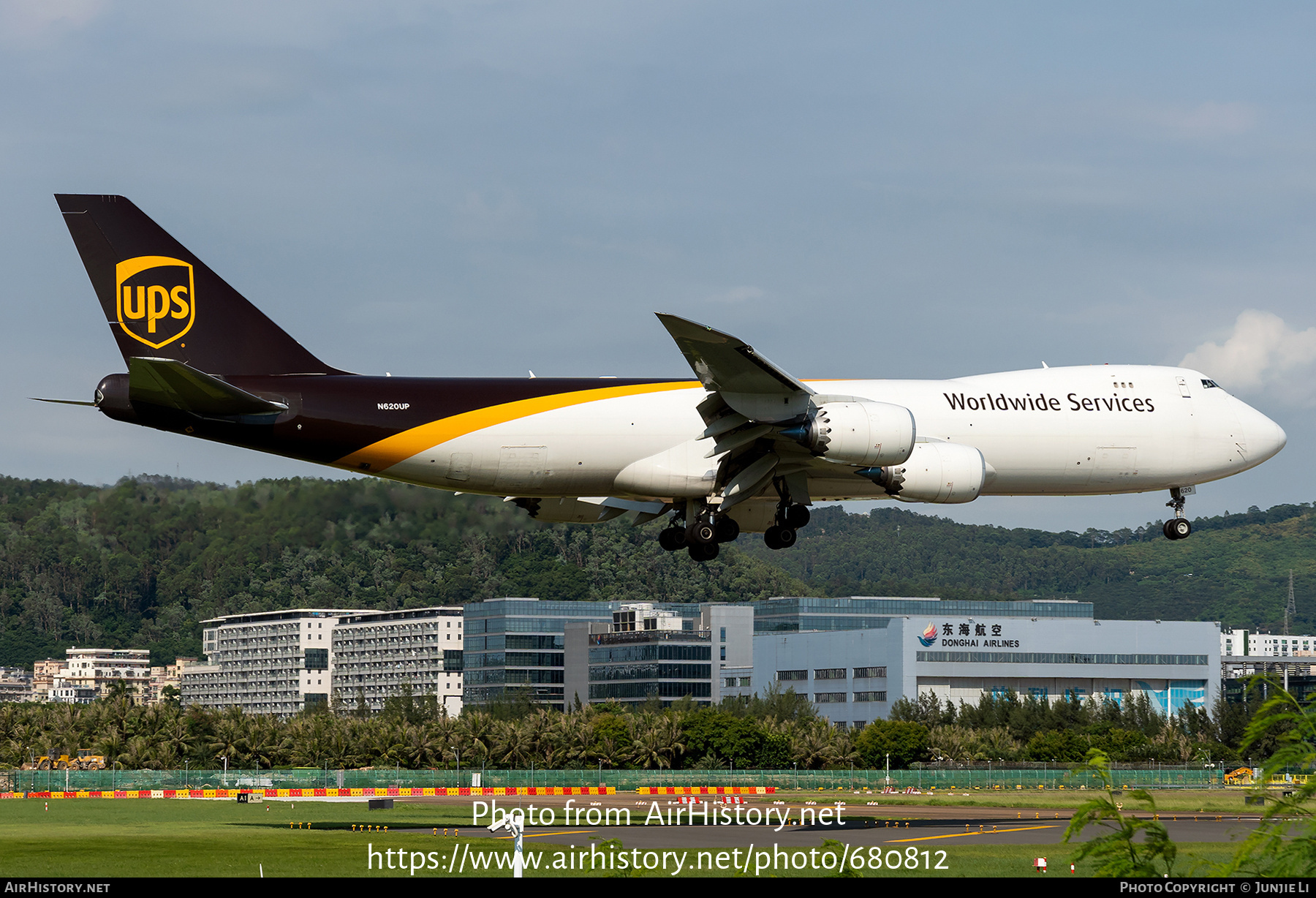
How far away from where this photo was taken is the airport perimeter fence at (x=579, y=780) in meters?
68.3

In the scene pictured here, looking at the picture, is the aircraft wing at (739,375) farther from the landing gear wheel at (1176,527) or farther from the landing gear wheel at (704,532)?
the landing gear wheel at (1176,527)

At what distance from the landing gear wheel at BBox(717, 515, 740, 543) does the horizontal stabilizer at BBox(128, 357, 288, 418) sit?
10.2 m

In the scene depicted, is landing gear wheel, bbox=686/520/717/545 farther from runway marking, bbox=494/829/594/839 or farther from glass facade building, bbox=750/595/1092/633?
glass facade building, bbox=750/595/1092/633

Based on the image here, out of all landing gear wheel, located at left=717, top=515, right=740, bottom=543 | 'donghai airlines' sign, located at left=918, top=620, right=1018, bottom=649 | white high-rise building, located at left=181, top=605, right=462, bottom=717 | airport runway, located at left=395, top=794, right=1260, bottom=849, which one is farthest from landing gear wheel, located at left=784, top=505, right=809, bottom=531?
white high-rise building, located at left=181, top=605, right=462, bottom=717

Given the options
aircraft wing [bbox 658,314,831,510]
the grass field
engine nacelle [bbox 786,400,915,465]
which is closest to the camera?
aircraft wing [bbox 658,314,831,510]

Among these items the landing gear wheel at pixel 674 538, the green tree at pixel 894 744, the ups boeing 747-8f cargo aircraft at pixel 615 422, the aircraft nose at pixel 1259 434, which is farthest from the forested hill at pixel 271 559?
the green tree at pixel 894 744

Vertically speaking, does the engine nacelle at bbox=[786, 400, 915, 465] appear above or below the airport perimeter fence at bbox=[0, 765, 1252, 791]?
above

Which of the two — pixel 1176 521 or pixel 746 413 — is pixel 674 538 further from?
pixel 1176 521

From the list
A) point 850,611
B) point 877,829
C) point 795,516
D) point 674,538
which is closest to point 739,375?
point 795,516

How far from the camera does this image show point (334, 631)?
175m

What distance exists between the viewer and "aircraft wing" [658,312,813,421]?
98.2 ft

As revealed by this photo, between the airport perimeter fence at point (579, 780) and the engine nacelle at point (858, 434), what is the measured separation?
38.5 m

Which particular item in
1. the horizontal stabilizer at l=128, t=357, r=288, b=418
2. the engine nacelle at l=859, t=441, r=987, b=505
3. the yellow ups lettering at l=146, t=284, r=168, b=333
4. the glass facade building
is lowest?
the glass facade building

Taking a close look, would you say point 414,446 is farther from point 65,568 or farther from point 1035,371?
point 65,568
